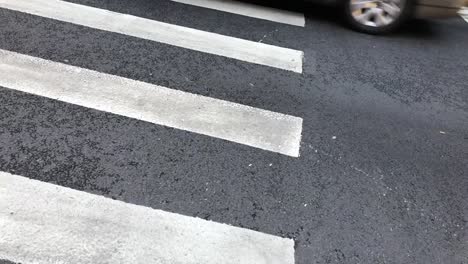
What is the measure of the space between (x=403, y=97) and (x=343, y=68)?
687 mm

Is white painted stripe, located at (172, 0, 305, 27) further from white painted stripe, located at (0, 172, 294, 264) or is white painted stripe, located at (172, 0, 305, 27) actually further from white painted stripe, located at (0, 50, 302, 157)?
white painted stripe, located at (0, 172, 294, 264)

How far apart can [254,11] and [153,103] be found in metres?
2.83

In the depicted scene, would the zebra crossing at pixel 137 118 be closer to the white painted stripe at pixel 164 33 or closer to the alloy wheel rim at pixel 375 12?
the white painted stripe at pixel 164 33

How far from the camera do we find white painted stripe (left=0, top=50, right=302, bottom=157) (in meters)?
3.82

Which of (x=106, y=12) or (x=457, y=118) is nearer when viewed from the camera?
(x=457, y=118)

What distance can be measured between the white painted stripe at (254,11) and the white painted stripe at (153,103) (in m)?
2.34

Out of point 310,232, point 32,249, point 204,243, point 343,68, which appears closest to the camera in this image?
point 32,249

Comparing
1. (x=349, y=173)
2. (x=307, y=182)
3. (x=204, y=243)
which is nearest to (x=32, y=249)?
(x=204, y=243)

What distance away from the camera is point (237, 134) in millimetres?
3814

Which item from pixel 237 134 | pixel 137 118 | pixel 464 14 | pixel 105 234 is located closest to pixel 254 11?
pixel 237 134

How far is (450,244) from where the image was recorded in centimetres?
312

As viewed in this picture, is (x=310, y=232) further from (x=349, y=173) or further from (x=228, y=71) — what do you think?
(x=228, y=71)

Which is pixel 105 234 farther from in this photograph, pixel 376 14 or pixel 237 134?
pixel 376 14

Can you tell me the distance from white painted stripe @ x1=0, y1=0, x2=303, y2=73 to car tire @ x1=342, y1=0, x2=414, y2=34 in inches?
49.3
